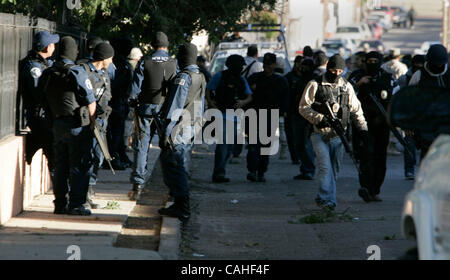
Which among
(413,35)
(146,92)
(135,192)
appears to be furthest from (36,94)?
(413,35)

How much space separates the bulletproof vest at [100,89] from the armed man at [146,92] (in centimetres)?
60

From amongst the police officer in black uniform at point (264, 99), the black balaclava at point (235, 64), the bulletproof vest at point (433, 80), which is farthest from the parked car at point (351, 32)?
the bulletproof vest at point (433, 80)

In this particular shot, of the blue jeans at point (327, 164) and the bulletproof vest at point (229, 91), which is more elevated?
the bulletproof vest at point (229, 91)

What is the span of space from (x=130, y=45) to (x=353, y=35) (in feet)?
175

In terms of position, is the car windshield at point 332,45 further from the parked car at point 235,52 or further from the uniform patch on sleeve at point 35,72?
the uniform patch on sleeve at point 35,72

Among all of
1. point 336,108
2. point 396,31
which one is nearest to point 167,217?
point 336,108

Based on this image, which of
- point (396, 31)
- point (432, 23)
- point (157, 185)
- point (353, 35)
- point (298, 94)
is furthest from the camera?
point (432, 23)

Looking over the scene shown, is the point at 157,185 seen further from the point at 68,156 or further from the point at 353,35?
the point at 353,35

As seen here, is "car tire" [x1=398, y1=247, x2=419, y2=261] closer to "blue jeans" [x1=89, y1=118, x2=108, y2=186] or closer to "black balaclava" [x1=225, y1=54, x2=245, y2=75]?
"blue jeans" [x1=89, y1=118, x2=108, y2=186]

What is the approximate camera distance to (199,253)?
29.5ft

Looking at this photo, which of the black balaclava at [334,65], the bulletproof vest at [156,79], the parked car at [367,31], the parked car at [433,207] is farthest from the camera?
the parked car at [367,31]

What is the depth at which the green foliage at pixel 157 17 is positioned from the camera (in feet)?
49.4

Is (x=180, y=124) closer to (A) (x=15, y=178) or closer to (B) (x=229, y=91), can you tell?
(A) (x=15, y=178)

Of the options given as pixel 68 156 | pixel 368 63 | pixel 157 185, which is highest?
pixel 368 63
